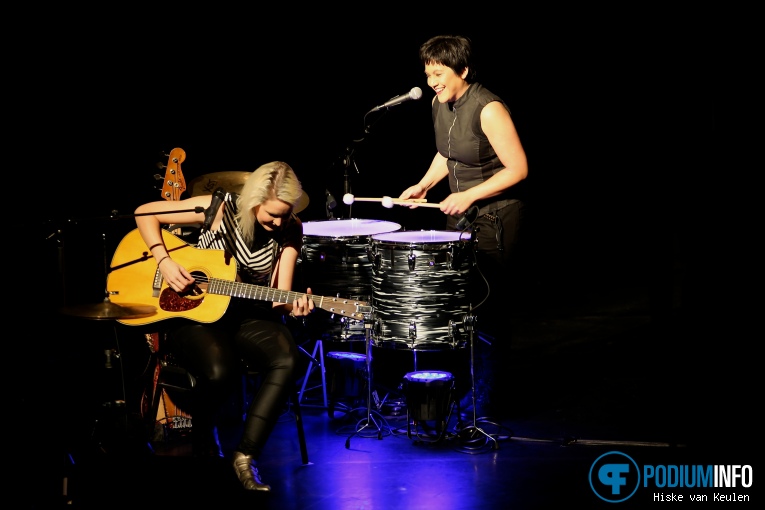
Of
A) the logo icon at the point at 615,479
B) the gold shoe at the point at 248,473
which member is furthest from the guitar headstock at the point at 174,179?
the logo icon at the point at 615,479

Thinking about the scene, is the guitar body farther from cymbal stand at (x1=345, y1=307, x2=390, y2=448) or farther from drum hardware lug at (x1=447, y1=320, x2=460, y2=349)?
drum hardware lug at (x1=447, y1=320, x2=460, y2=349)

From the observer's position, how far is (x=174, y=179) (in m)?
4.66

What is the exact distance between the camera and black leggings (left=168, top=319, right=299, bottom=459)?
378 centimetres

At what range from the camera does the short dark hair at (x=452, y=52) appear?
172 inches

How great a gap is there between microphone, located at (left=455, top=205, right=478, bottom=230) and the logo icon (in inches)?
51.8

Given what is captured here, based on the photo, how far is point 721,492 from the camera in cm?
335

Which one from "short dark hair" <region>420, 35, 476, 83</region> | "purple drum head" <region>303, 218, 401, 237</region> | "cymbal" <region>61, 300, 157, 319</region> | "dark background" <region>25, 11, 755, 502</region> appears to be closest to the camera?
"cymbal" <region>61, 300, 157, 319</region>

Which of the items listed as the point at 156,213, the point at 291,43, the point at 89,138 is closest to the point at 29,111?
the point at 89,138

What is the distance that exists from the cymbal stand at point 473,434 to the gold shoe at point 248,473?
3.60 ft

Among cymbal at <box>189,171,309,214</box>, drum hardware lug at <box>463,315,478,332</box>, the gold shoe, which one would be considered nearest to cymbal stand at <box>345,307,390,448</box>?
drum hardware lug at <box>463,315,478,332</box>

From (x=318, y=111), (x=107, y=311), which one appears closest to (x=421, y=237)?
(x=107, y=311)

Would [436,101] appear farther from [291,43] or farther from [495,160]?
[291,43]

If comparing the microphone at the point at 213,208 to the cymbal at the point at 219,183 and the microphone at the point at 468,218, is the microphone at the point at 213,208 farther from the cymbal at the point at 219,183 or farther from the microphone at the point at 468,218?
the microphone at the point at 468,218

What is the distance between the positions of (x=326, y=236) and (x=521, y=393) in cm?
154
